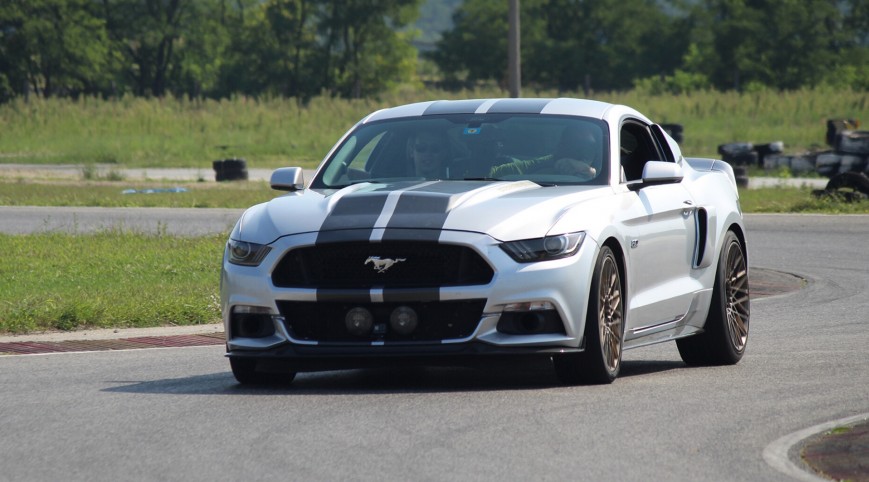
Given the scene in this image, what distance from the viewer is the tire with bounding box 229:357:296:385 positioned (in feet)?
28.7

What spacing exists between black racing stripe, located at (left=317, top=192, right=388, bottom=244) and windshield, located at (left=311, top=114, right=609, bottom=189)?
0.86 m

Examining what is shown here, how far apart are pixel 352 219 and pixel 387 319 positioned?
0.54 m

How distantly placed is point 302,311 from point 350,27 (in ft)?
273

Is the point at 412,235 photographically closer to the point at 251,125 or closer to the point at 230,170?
the point at 230,170

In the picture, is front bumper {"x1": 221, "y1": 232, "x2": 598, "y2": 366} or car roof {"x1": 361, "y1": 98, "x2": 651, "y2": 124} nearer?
front bumper {"x1": 221, "y1": 232, "x2": 598, "y2": 366}

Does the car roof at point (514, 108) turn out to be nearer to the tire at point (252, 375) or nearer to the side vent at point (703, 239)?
the side vent at point (703, 239)

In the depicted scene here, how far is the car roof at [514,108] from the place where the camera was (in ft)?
31.8

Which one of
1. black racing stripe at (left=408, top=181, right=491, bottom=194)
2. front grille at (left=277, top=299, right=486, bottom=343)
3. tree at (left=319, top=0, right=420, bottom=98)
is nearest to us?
front grille at (left=277, top=299, right=486, bottom=343)

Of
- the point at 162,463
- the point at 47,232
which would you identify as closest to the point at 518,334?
the point at 162,463

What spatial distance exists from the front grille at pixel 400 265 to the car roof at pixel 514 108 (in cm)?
178

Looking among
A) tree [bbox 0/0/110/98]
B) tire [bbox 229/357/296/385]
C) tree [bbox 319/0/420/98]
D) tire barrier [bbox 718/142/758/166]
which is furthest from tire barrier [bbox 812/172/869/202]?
tree [bbox 319/0/420/98]

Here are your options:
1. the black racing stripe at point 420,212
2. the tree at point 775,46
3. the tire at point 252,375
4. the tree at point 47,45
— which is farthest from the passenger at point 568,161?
the tree at point 775,46

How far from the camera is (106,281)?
48.9ft

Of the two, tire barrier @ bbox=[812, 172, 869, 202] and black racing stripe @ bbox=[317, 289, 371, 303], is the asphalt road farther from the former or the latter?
tire barrier @ bbox=[812, 172, 869, 202]
